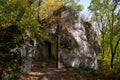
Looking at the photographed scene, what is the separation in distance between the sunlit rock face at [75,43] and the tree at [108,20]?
96.8 inches

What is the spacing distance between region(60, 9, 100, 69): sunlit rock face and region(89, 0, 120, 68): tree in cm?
246

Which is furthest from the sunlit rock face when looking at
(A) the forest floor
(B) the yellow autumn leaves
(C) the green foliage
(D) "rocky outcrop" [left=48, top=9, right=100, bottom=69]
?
(C) the green foliage

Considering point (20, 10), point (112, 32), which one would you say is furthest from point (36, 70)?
point (112, 32)

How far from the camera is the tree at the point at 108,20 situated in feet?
95.3

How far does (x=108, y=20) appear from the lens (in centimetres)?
3412

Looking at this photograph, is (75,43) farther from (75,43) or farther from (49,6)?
(49,6)

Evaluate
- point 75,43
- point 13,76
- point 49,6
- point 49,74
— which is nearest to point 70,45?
point 75,43

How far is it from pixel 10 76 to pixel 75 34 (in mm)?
11679

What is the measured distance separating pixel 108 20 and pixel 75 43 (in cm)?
792

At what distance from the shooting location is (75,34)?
1133 inches

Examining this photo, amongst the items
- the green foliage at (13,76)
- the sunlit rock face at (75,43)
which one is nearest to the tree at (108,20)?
the sunlit rock face at (75,43)

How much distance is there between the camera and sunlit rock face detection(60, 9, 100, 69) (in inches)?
1093

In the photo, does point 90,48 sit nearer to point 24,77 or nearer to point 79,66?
point 79,66

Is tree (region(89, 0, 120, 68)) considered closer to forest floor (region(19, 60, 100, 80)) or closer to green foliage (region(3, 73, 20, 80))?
forest floor (region(19, 60, 100, 80))
